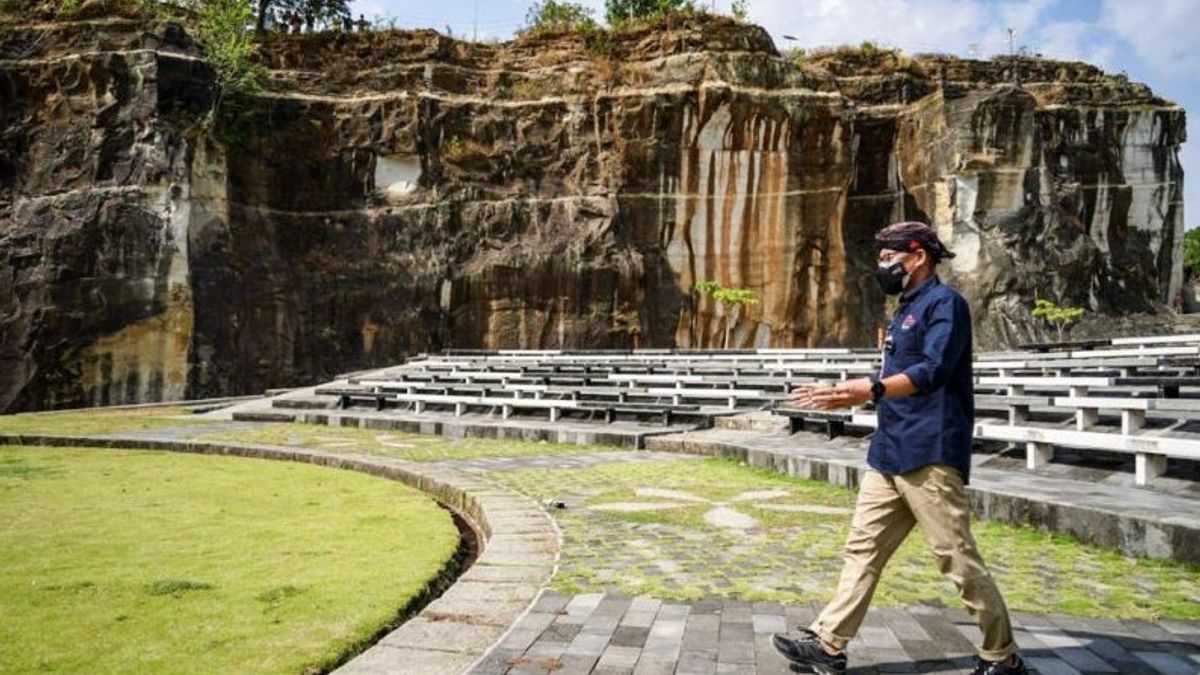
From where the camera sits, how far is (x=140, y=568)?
223 inches

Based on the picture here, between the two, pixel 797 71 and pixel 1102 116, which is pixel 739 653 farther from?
pixel 1102 116

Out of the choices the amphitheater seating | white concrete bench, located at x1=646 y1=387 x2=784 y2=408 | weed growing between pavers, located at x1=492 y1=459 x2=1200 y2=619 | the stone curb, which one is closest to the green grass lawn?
weed growing between pavers, located at x1=492 y1=459 x2=1200 y2=619

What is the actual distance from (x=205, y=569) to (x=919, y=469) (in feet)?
14.6

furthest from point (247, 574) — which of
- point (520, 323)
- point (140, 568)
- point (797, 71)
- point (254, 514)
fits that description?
point (797, 71)

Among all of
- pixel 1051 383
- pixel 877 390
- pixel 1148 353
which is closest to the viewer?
pixel 877 390

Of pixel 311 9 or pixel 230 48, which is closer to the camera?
pixel 230 48

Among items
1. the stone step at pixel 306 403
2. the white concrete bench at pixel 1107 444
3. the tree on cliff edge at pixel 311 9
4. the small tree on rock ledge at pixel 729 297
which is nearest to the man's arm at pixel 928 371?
the white concrete bench at pixel 1107 444

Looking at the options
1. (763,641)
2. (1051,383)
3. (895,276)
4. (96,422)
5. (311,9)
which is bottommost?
(96,422)

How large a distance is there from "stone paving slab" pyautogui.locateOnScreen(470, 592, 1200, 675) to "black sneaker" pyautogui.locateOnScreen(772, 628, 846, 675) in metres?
0.07

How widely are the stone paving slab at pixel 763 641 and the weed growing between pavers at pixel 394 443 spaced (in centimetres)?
757

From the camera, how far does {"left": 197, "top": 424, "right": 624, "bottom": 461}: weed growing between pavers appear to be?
1248 centimetres

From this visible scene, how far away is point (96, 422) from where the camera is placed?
62.7 feet

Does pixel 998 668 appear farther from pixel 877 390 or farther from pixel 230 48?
pixel 230 48

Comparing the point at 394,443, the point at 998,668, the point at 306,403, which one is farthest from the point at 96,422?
the point at 998,668
